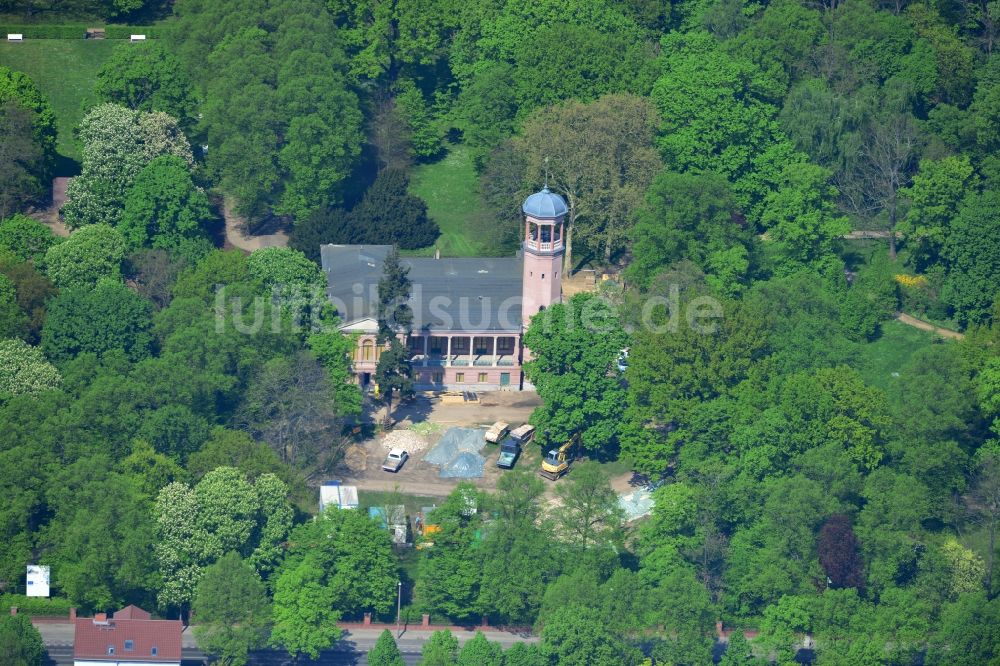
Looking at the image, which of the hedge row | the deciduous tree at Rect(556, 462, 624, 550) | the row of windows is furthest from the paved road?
the deciduous tree at Rect(556, 462, 624, 550)

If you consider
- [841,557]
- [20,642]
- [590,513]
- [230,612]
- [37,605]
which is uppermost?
[590,513]

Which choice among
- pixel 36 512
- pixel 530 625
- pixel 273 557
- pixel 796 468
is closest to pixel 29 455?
pixel 36 512

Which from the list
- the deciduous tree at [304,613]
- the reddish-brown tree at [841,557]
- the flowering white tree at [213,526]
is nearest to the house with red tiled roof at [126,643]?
the flowering white tree at [213,526]

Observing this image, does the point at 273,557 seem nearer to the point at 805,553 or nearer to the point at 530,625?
the point at 530,625

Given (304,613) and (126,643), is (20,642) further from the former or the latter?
(304,613)

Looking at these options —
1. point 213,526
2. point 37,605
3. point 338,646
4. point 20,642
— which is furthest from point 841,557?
point 20,642

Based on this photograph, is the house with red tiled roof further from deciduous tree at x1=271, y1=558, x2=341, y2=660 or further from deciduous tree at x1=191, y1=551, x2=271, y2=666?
deciduous tree at x1=271, y1=558, x2=341, y2=660

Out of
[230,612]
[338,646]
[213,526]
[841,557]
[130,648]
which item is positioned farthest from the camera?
[841,557]
